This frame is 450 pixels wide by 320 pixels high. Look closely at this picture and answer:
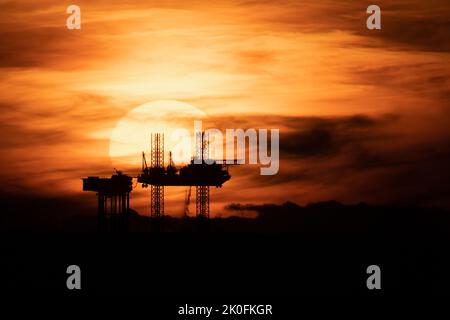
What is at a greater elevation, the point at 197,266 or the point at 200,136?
the point at 200,136

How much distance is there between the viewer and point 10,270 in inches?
7382

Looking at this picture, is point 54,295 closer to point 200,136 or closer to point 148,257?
point 200,136

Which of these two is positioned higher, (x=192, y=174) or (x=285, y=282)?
(x=192, y=174)

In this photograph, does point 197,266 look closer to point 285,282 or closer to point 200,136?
point 285,282

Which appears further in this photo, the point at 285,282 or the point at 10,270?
the point at 10,270

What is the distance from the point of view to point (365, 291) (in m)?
147
